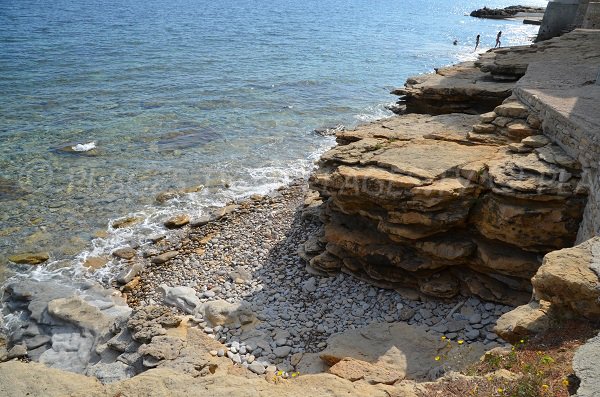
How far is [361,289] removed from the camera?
1119 cm

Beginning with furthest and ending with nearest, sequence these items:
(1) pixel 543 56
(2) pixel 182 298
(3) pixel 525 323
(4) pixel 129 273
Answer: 1. (1) pixel 543 56
2. (4) pixel 129 273
3. (2) pixel 182 298
4. (3) pixel 525 323

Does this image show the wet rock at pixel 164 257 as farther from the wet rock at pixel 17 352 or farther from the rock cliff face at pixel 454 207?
the rock cliff face at pixel 454 207

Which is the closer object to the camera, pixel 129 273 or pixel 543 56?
pixel 129 273

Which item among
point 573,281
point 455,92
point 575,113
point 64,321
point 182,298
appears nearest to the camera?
point 573,281

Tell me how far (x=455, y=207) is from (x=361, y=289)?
3.21 meters

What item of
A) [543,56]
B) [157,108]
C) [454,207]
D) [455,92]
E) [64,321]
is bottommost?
[64,321]

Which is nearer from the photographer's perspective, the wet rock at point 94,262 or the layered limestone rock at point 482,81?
the wet rock at point 94,262

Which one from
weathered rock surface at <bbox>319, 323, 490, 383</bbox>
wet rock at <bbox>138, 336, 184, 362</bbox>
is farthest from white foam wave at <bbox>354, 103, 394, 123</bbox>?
wet rock at <bbox>138, 336, 184, 362</bbox>

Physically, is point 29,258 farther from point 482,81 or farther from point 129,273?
point 482,81

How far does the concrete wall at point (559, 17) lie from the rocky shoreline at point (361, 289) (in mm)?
19385

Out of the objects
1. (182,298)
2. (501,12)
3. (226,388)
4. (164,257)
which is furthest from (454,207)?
(501,12)

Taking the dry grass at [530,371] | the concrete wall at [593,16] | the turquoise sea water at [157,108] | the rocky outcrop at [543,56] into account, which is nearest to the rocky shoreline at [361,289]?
the dry grass at [530,371]

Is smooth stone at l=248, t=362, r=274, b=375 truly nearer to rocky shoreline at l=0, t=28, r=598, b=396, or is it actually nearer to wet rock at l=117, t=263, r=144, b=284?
rocky shoreline at l=0, t=28, r=598, b=396

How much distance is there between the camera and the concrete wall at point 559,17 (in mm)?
26984
